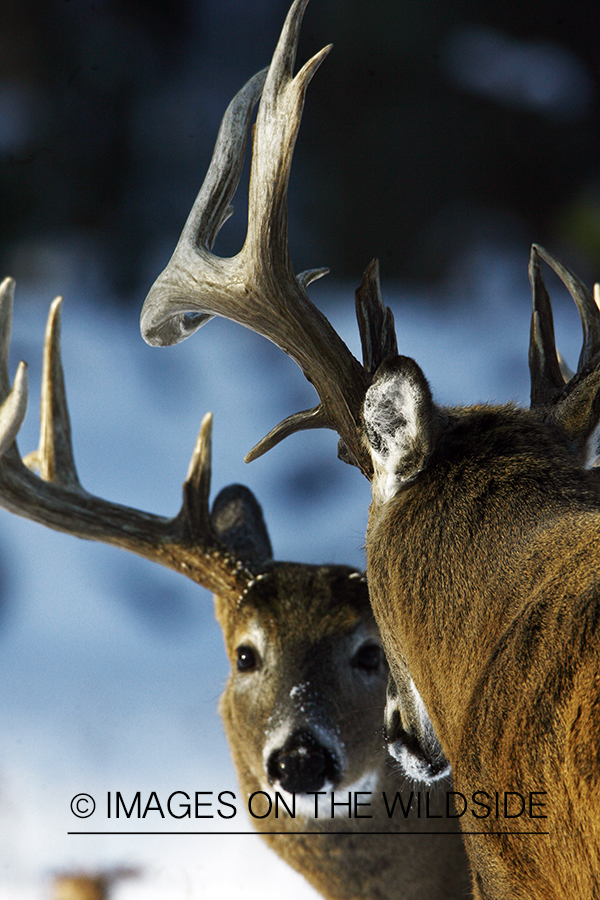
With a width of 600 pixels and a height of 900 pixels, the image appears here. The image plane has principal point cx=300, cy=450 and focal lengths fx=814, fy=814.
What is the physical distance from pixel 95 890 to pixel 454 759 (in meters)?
1.97

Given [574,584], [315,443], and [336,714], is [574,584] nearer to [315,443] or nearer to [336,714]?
[336,714]

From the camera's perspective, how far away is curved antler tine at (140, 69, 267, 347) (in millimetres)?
1446

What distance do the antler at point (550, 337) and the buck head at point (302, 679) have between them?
0.77 meters

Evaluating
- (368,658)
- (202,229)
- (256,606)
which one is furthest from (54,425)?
(368,658)

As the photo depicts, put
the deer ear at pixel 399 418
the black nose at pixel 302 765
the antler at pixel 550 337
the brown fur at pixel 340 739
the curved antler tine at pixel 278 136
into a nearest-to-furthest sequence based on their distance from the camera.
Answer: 1. the deer ear at pixel 399 418
2. the curved antler tine at pixel 278 136
3. the antler at pixel 550 337
4. the black nose at pixel 302 765
5. the brown fur at pixel 340 739

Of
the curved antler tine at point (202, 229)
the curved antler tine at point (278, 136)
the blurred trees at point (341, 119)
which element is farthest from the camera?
the blurred trees at point (341, 119)

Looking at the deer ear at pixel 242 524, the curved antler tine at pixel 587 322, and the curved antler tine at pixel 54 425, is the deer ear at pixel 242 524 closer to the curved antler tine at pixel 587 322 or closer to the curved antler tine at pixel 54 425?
the curved antler tine at pixel 54 425

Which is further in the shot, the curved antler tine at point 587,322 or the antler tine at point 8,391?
the antler tine at point 8,391

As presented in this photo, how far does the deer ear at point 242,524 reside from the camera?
2.09 meters

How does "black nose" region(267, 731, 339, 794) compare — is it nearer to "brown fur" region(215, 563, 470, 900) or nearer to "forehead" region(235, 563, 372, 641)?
"brown fur" region(215, 563, 470, 900)

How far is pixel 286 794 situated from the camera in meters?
1.80

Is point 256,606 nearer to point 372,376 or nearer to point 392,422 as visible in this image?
point 372,376

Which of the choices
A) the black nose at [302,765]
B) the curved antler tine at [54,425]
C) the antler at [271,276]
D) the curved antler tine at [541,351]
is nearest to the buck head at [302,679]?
the black nose at [302,765]

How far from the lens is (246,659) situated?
6.36ft
